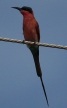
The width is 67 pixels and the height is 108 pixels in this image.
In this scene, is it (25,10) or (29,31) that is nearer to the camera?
(29,31)

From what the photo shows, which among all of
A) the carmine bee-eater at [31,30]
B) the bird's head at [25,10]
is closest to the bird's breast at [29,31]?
the carmine bee-eater at [31,30]

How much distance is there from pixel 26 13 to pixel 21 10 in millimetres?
82

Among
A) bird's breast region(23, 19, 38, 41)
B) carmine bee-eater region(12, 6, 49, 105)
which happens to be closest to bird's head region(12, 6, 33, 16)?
carmine bee-eater region(12, 6, 49, 105)

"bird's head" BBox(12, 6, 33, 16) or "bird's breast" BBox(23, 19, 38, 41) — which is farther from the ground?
"bird's head" BBox(12, 6, 33, 16)

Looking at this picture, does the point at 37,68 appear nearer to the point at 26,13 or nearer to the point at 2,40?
the point at 26,13

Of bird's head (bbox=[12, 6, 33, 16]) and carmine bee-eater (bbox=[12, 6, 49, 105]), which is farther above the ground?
bird's head (bbox=[12, 6, 33, 16])

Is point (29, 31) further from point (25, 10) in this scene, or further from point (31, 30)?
point (25, 10)

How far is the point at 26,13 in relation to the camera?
549cm

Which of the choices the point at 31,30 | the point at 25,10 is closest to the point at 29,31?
the point at 31,30

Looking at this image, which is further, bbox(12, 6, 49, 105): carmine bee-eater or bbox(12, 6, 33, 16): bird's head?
bbox(12, 6, 33, 16): bird's head

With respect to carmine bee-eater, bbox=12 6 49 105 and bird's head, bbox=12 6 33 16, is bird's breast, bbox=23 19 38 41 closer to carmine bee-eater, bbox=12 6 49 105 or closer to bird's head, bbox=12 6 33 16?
carmine bee-eater, bbox=12 6 49 105

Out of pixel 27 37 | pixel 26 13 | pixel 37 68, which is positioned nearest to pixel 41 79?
pixel 37 68

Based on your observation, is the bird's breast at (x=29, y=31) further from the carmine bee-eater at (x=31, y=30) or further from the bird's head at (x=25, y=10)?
the bird's head at (x=25, y=10)

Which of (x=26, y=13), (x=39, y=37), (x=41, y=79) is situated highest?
(x=26, y=13)
